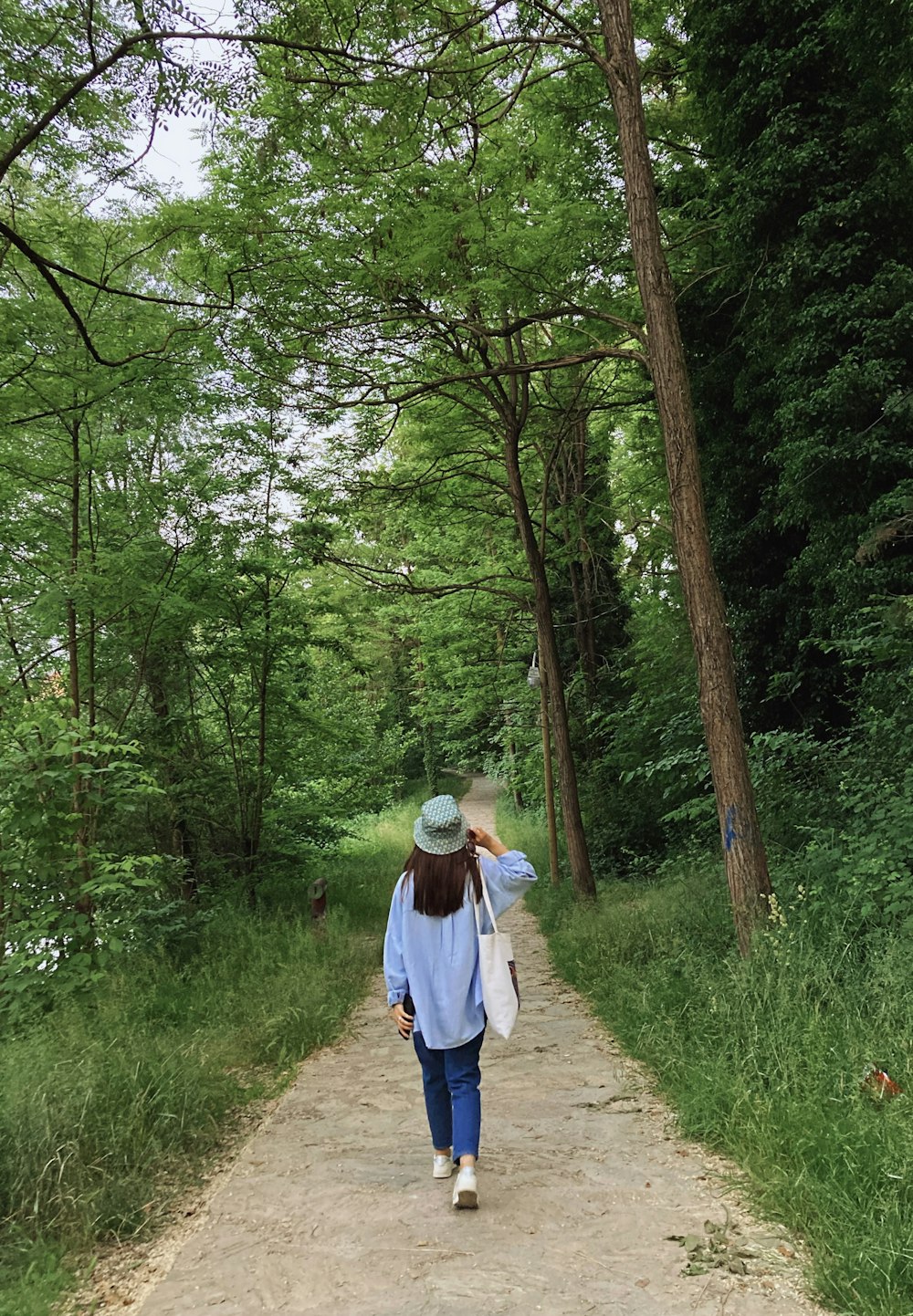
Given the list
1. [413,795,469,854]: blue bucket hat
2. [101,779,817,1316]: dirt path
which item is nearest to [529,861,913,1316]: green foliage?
[101,779,817,1316]: dirt path

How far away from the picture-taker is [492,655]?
21.2 m

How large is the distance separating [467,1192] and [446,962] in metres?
0.92

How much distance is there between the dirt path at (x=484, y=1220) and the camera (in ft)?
9.31

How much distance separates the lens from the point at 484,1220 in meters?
3.43

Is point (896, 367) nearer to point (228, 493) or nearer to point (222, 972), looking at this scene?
point (228, 493)

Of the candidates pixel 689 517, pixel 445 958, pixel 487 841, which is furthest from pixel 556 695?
pixel 445 958

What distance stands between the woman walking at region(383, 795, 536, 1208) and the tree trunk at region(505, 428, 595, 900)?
840cm

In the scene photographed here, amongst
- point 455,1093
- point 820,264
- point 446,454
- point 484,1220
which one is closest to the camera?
point 484,1220

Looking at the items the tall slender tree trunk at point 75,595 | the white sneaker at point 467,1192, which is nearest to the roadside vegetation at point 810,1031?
the white sneaker at point 467,1192

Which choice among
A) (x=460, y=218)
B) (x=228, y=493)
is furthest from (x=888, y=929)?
(x=228, y=493)

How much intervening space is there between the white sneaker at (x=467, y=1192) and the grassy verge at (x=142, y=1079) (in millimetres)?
1374

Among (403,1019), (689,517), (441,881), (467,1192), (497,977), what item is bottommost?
(467,1192)

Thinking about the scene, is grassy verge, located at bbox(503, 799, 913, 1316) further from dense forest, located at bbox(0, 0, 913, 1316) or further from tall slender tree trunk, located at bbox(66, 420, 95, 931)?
tall slender tree trunk, located at bbox(66, 420, 95, 931)

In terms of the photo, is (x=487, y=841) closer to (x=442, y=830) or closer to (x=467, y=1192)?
(x=442, y=830)
